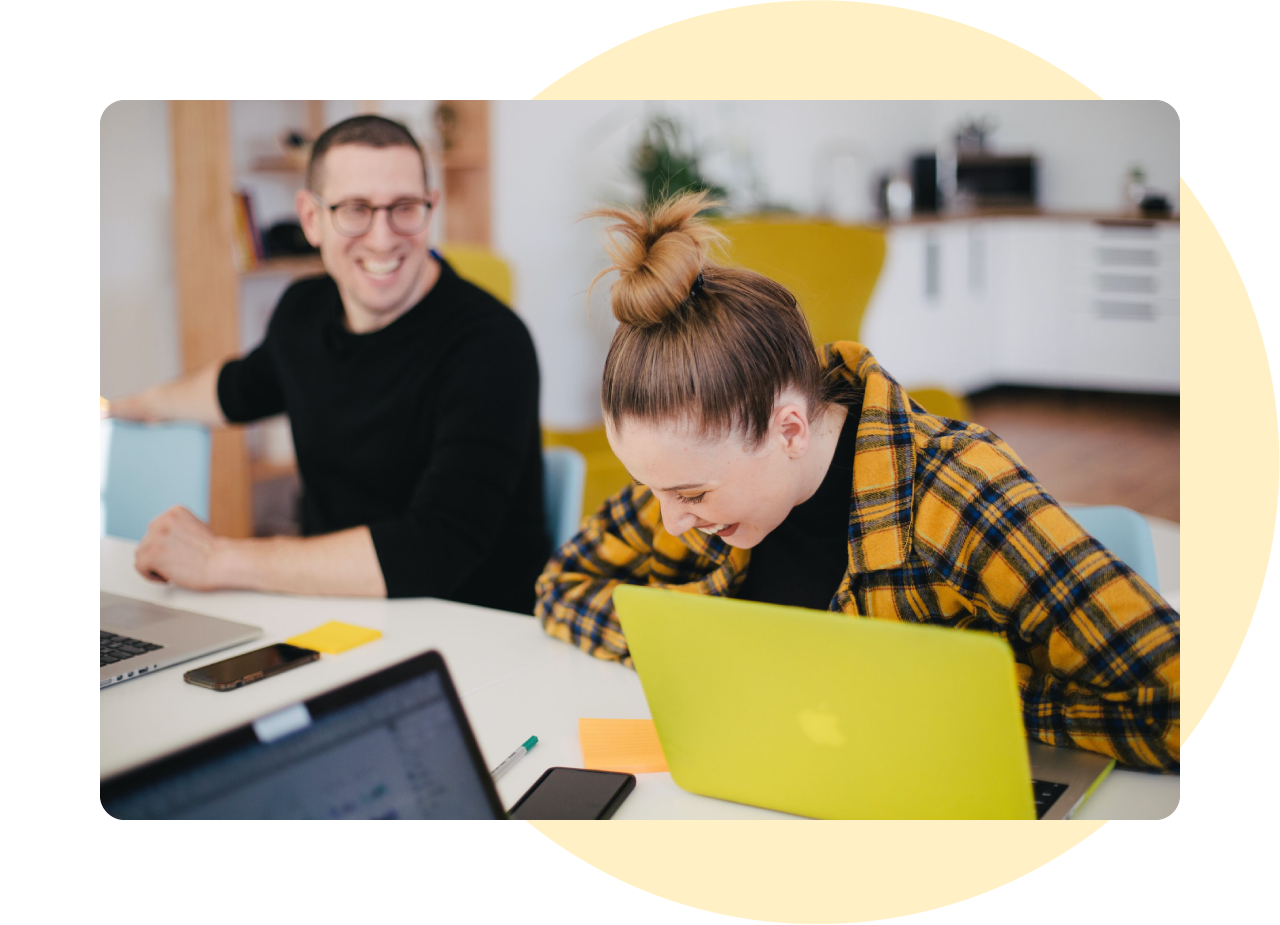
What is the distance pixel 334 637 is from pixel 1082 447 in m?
4.58

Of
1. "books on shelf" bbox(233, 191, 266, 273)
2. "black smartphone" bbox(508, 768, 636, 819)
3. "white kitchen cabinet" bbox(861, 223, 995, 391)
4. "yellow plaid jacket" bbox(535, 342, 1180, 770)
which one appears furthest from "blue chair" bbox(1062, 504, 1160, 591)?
"white kitchen cabinet" bbox(861, 223, 995, 391)

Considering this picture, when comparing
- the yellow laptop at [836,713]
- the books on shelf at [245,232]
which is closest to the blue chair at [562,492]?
the yellow laptop at [836,713]

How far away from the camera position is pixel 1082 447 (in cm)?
522

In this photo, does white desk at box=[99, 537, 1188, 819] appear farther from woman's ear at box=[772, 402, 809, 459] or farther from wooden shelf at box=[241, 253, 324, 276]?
wooden shelf at box=[241, 253, 324, 276]

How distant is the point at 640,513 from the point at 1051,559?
53 centimetres

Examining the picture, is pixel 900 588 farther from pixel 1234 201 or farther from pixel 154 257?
pixel 154 257

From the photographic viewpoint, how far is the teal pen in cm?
101

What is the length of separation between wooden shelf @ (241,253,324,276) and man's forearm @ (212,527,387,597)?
1918 millimetres

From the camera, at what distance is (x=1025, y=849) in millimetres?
838

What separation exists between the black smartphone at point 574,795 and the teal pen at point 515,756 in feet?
0.14

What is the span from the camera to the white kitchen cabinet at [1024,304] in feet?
18.1

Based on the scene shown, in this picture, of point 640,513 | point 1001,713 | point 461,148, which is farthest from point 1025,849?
point 461,148

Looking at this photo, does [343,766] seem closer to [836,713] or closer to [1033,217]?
[836,713]
